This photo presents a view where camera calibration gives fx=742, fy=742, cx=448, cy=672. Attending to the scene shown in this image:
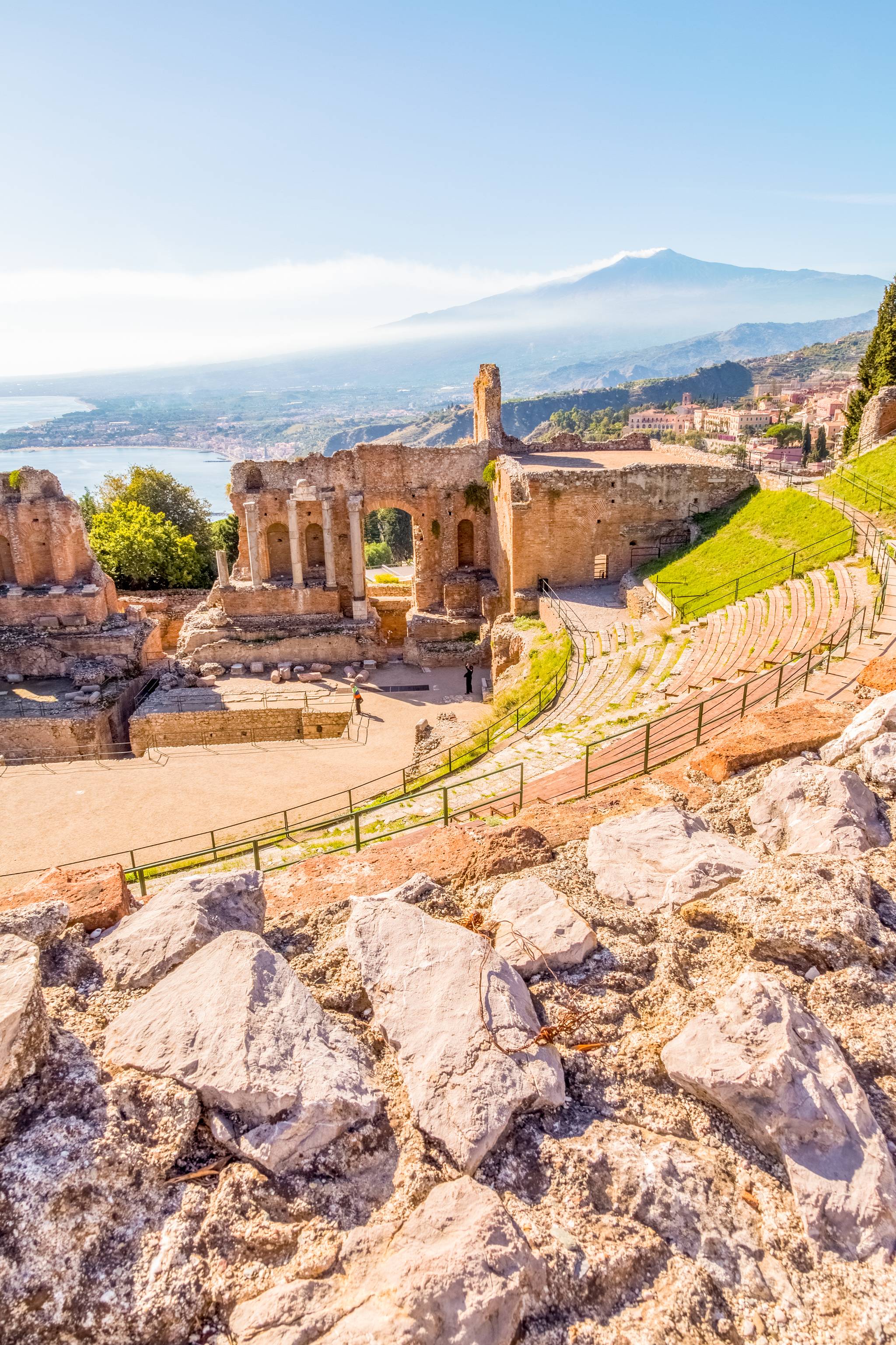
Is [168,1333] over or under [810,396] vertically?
under

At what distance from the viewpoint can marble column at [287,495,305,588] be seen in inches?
1125

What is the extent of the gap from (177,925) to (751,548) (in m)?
19.7

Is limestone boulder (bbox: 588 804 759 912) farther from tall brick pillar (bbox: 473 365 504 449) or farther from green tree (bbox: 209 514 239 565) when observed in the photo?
green tree (bbox: 209 514 239 565)

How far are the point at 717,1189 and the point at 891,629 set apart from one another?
1166 cm

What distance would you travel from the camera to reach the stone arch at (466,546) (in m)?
30.7

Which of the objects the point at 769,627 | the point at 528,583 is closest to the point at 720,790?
the point at 769,627

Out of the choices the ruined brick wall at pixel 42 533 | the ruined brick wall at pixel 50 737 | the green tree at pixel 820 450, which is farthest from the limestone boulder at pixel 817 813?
the green tree at pixel 820 450

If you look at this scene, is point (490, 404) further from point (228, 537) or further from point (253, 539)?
point (228, 537)

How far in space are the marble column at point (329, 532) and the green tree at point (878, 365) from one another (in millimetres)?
21668

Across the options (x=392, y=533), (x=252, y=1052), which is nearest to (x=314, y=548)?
(x=252, y=1052)

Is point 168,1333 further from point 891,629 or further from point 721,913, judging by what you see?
point 891,629

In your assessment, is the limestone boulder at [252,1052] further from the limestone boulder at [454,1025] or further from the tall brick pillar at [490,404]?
the tall brick pillar at [490,404]

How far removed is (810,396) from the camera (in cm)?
16875

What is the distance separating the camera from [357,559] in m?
28.5
